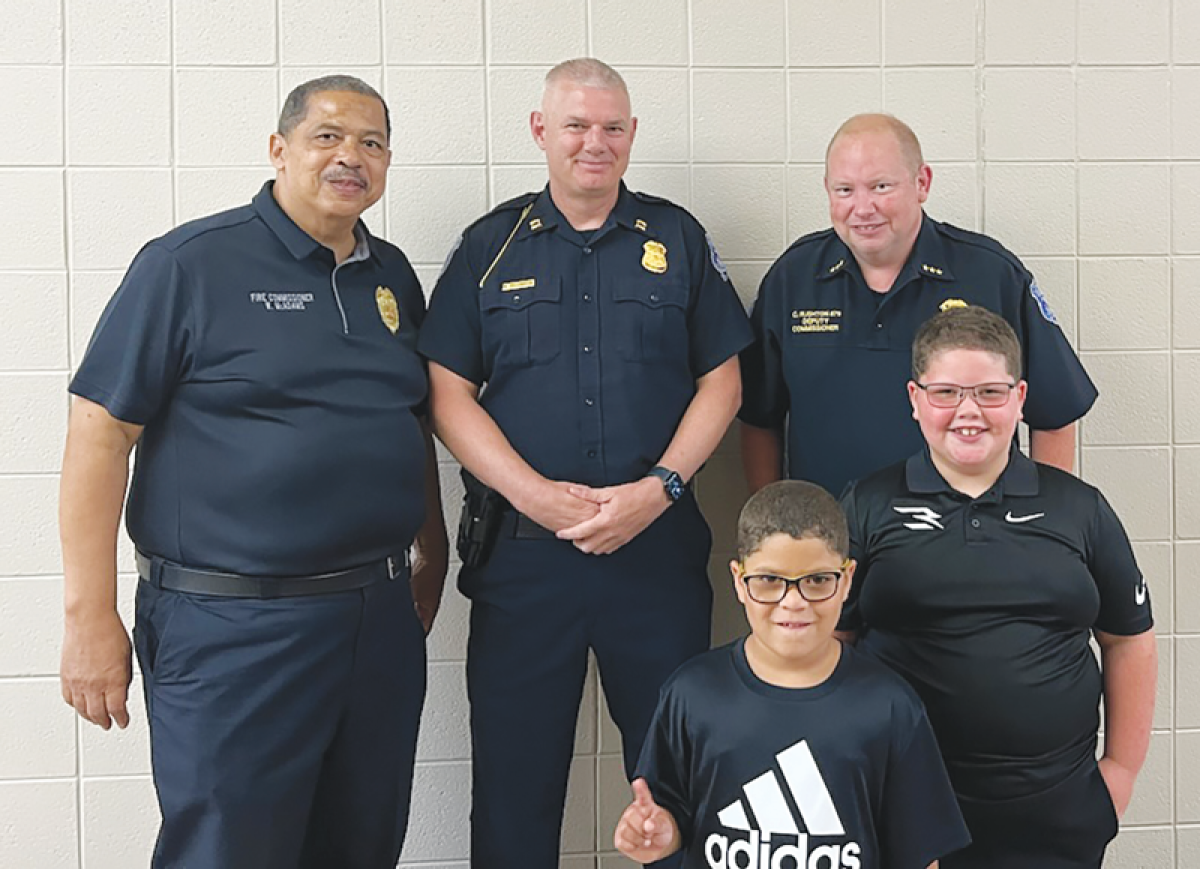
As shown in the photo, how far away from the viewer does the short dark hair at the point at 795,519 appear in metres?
1.87

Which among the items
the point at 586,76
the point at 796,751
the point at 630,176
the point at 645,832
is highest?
the point at 586,76

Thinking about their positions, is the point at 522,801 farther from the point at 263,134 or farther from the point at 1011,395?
the point at 263,134

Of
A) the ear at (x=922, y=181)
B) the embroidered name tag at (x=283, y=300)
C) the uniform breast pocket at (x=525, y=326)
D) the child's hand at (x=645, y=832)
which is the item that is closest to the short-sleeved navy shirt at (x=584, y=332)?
the uniform breast pocket at (x=525, y=326)

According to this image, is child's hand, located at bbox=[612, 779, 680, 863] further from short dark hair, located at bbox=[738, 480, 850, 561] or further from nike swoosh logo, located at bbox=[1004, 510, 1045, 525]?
nike swoosh logo, located at bbox=[1004, 510, 1045, 525]

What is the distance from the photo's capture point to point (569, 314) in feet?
8.32

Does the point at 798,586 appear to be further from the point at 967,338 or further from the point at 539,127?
the point at 539,127

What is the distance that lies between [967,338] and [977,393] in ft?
0.31

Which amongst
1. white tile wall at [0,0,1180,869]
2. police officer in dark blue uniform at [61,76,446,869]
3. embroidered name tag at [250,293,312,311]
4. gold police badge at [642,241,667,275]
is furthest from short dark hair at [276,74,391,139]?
gold police badge at [642,241,667,275]

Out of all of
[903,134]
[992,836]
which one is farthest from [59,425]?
[992,836]

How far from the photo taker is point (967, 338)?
6.68ft

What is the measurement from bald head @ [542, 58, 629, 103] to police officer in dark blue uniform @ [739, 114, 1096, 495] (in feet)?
1.52

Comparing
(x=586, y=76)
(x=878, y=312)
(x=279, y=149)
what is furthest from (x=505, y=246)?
(x=878, y=312)

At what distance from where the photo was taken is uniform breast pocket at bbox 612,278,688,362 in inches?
99.3

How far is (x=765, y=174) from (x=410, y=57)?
2.77 feet
